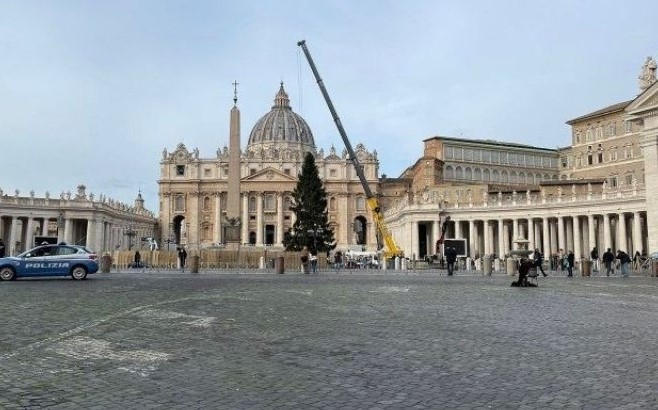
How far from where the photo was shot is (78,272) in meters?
24.5

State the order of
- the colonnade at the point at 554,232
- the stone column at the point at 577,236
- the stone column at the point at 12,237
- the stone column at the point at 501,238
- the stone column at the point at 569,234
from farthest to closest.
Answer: the stone column at the point at 12,237 < the stone column at the point at 501,238 < the stone column at the point at 569,234 < the stone column at the point at 577,236 < the colonnade at the point at 554,232

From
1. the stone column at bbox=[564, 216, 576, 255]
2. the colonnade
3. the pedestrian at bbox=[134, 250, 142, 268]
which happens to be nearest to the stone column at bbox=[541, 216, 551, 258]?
the colonnade

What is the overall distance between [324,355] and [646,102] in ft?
112

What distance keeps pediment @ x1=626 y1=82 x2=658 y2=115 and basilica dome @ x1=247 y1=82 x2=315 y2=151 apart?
90596 mm

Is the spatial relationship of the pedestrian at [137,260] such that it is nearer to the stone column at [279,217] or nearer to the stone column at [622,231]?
the stone column at [622,231]

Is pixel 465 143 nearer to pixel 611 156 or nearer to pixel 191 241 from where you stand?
pixel 611 156

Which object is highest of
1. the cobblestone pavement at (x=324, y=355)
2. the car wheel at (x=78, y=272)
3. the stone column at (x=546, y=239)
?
the stone column at (x=546, y=239)

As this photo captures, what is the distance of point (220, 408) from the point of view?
5.50 meters

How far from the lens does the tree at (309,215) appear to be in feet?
202

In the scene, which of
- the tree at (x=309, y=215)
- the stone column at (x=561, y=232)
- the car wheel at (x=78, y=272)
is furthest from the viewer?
the tree at (x=309, y=215)

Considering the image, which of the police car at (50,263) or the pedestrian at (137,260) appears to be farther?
the pedestrian at (137,260)

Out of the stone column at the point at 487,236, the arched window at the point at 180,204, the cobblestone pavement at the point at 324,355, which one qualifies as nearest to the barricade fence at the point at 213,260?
the stone column at the point at 487,236

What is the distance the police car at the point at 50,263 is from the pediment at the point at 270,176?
3197 inches

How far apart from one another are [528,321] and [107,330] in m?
7.81
